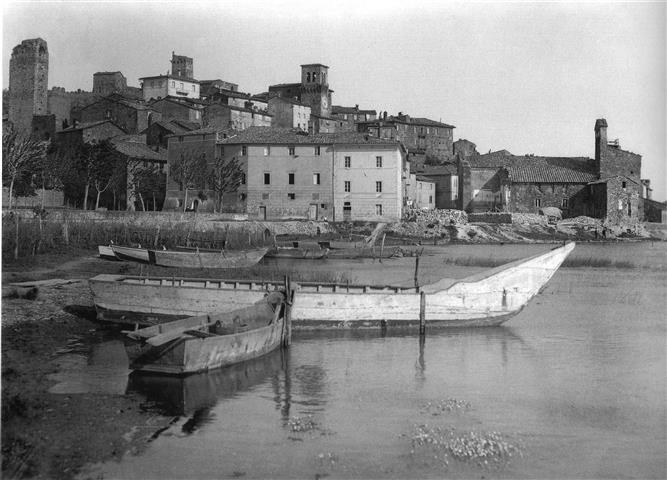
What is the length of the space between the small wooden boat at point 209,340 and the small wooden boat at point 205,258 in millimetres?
15193

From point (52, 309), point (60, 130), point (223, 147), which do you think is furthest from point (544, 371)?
point (60, 130)

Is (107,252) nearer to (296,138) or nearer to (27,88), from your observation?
(296,138)

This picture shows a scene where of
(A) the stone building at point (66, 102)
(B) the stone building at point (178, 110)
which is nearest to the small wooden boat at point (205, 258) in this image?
(B) the stone building at point (178, 110)

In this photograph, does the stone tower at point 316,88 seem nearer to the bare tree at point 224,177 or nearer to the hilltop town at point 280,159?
the hilltop town at point 280,159

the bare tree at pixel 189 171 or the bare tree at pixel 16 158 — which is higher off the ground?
the bare tree at pixel 189 171

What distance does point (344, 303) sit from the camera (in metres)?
19.4

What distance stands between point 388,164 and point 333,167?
4.50m

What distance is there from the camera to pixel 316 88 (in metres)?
98.1

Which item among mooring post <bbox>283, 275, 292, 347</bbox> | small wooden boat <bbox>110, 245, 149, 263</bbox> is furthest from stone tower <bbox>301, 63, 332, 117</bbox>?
mooring post <bbox>283, 275, 292, 347</bbox>

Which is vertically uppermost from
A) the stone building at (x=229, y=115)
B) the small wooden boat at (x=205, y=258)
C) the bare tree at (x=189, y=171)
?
the stone building at (x=229, y=115)

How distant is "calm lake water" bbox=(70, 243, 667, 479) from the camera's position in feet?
33.7

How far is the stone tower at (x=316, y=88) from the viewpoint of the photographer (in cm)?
9781

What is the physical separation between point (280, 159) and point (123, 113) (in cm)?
2874

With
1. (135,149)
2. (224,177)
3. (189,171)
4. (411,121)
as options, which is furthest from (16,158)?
(411,121)
